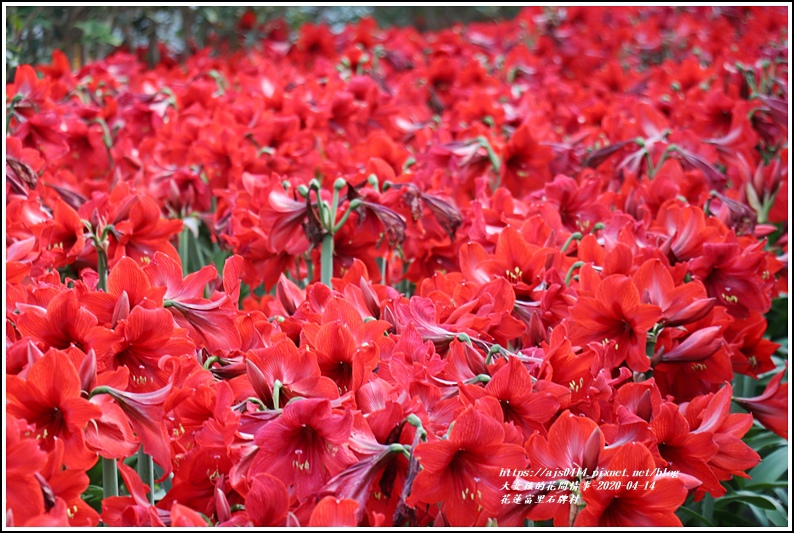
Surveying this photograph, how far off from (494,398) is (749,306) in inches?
45.0

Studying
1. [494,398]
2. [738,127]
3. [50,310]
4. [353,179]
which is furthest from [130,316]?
[738,127]

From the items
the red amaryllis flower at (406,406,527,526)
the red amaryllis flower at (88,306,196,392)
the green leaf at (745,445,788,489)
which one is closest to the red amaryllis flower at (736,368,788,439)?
the green leaf at (745,445,788,489)

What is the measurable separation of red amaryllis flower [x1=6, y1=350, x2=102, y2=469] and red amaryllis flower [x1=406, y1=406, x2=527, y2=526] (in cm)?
52

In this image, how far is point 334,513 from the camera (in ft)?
3.93

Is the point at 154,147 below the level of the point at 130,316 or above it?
below

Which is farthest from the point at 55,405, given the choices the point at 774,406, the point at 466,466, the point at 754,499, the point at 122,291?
the point at 754,499

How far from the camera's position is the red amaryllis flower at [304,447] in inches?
52.1

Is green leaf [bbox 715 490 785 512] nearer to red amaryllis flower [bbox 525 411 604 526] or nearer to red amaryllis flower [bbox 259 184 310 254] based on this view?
red amaryllis flower [bbox 525 411 604 526]

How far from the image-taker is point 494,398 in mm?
1415

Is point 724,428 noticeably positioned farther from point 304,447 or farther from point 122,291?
point 122,291

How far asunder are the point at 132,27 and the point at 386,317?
5576mm

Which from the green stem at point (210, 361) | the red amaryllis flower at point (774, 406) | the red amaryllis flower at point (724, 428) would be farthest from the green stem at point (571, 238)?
the green stem at point (210, 361)

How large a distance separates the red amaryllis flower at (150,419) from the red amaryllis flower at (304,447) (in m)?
0.17

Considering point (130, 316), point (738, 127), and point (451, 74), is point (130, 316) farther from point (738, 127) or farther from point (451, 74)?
point (451, 74)
